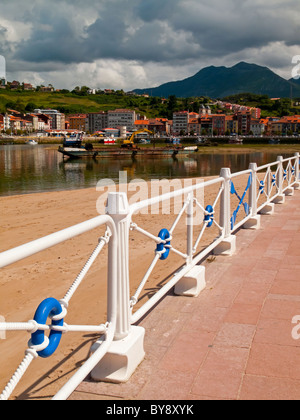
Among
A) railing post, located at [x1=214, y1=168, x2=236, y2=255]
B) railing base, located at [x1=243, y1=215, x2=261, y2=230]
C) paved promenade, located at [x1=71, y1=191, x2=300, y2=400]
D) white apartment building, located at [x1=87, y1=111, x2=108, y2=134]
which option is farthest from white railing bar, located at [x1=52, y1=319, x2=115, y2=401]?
white apartment building, located at [x1=87, y1=111, x2=108, y2=134]

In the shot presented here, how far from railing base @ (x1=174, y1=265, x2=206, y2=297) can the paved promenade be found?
0.08 m

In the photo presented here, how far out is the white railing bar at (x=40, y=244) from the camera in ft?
5.91

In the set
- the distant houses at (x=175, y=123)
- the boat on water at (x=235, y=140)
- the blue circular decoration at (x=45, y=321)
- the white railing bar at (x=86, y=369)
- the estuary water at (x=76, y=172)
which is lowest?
the estuary water at (x=76, y=172)

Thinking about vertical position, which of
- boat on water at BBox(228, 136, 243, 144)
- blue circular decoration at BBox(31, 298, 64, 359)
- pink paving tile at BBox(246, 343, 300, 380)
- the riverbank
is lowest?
the riverbank

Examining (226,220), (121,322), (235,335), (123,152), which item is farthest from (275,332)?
(123,152)

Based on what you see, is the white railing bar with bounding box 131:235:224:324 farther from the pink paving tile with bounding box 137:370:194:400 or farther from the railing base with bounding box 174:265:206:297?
the pink paving tile with bounding box 137:370:194:400

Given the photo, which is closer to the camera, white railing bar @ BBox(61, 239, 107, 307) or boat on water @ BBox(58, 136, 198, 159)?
white railing bar @ BBox(61, 239, 107, 307)

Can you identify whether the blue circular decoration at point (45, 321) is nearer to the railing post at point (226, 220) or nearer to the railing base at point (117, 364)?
the railing base at point (117, 364)

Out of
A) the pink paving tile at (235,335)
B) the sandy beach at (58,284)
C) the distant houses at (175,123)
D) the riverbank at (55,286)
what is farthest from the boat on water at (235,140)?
the pink paving tile at (235,335)

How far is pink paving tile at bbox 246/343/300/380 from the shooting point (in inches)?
114

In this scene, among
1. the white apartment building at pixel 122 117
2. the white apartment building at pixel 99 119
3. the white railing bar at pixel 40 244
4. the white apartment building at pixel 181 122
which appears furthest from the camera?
the white apartment building at pixel 99 119

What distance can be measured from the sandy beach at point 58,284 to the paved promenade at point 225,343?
1.93 feet

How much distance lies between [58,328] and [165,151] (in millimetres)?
73506

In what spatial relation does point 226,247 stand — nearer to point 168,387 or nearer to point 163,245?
point 163,245
